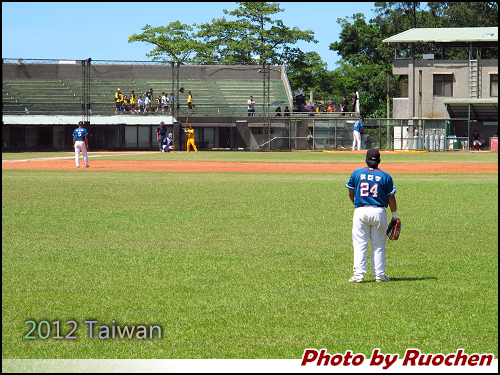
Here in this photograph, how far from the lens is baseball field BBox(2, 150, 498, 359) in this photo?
5918mm

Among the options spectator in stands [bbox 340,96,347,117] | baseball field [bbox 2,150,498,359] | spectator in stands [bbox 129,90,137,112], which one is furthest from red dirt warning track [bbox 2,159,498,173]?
spectator in stands [bbox 340,96,347,117]

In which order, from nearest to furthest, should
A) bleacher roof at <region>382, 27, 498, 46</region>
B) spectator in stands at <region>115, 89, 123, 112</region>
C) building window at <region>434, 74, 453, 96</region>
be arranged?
spectator in stands at <region>115, 89, 123, 112</region>, bleacher roof at <region>382, 27, 498, 46</region>, building window at <region>434, 74, 453, 96</region>

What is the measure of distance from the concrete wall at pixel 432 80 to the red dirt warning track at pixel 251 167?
74.8 feet

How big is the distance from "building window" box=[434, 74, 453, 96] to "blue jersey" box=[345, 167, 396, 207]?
50.2 meters

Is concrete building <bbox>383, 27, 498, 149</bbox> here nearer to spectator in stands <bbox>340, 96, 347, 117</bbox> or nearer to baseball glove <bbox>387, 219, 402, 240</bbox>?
spectator in stands <bbox>340, 96, 347, 117</bbox>

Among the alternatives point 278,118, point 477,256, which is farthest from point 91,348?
point 278,118

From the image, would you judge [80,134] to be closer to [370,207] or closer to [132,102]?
[370,207]

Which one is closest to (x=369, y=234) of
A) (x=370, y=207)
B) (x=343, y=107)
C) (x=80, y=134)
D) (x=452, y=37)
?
(x=370, y=207)

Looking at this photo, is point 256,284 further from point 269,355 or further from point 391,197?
point 269,355

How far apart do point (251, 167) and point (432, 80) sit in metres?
29.5

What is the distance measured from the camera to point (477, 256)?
389 inches

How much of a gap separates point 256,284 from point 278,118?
149ft

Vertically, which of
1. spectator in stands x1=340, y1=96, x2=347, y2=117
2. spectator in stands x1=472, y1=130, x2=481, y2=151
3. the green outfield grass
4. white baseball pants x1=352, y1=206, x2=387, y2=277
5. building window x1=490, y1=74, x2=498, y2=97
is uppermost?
building window x1=490, y1=74, x2=498, y2=97

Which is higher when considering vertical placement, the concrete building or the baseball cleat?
the concrete building
